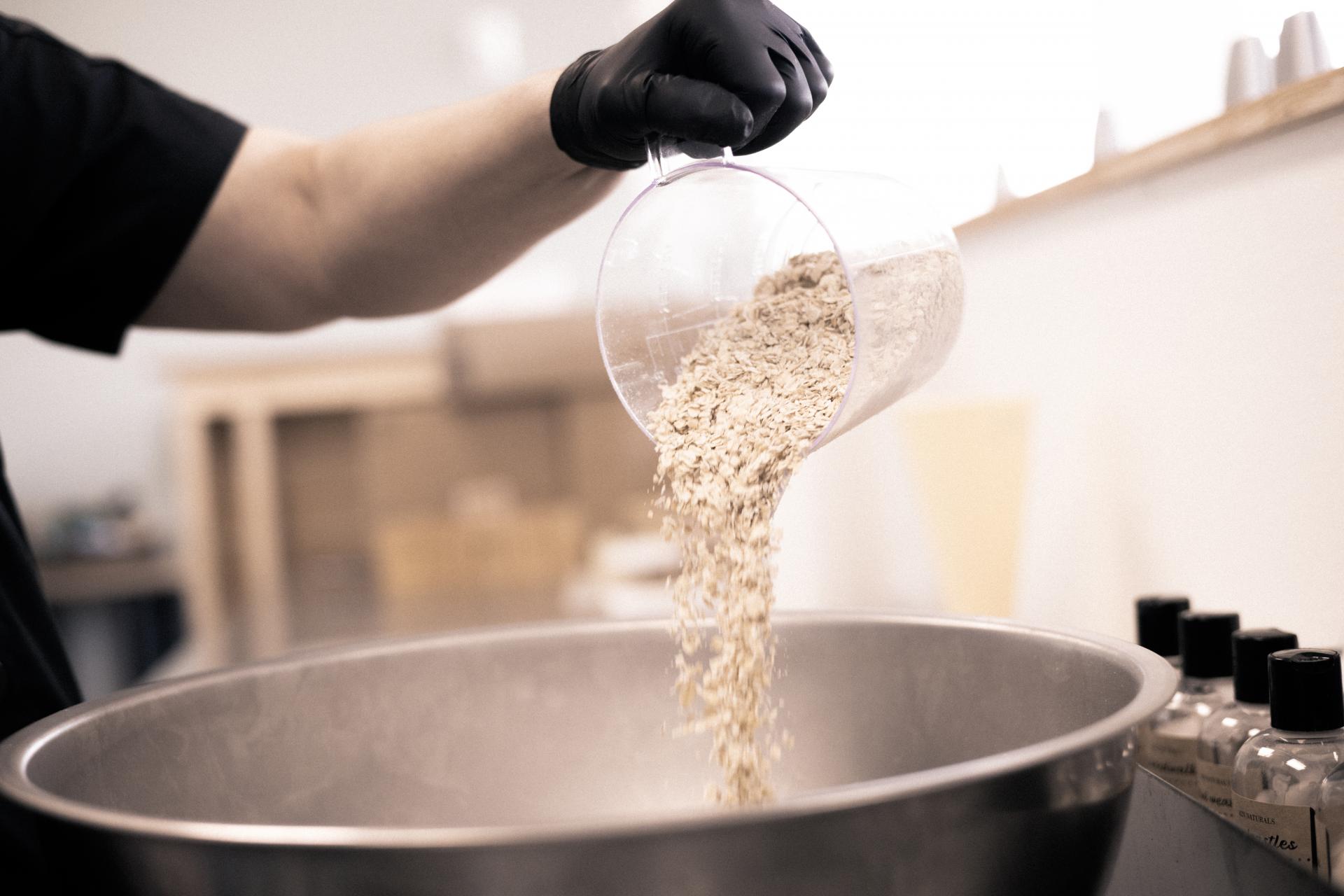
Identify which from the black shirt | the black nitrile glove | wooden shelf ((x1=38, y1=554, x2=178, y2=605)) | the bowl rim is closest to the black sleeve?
the black shirt

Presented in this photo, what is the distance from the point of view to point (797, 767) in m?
0.61

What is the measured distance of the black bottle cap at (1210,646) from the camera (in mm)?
531

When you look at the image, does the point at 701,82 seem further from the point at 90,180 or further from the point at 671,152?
the point at 90,180

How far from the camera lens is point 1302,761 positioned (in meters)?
0.44

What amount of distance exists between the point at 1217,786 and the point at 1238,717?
31 millimetres

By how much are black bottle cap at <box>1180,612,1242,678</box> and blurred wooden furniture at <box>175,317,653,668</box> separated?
216 centimetres

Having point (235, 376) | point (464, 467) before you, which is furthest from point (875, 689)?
point (235, 376)

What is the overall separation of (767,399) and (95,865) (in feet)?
1.23

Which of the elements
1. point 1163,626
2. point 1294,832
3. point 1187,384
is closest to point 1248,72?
point 1187,384

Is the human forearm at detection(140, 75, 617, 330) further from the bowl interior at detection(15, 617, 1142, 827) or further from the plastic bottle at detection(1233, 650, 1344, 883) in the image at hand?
the plastic bottle at detection(1233, 650, 1344, 883)

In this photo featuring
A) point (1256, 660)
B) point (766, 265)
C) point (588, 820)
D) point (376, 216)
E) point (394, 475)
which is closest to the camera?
point (588, 820)

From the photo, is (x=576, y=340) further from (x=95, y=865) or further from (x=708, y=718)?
(x=95, y=865)

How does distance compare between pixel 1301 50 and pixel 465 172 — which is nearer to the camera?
pixel 1301 50

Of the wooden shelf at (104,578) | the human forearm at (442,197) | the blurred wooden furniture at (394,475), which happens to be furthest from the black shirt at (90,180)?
the wooden shelf at (104,578)
